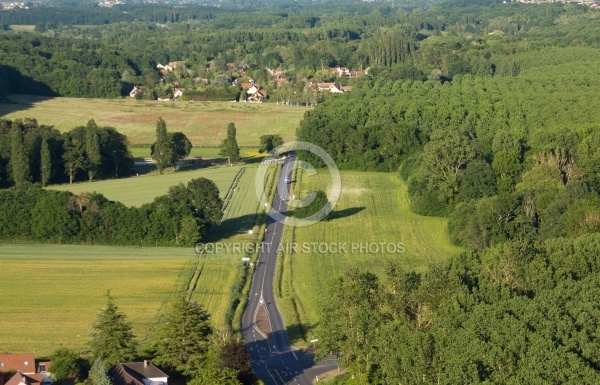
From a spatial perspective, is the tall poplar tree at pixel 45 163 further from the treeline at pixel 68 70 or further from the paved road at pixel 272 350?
the treeline at pixel 68 70

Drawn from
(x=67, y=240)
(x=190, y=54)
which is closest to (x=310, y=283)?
(x=67, y=240)

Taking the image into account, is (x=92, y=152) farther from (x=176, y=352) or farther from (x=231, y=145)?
(x=176, y=352)

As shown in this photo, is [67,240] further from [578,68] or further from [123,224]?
[578,68]

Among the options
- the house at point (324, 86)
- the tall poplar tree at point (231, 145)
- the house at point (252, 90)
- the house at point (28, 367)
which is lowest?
the house at point (252, 90)

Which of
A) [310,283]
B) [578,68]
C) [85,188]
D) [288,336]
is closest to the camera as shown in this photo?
[288,336]

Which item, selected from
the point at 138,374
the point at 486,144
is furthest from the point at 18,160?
the point at 138,374

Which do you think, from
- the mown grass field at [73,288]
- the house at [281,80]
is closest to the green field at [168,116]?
the house at [281,80]

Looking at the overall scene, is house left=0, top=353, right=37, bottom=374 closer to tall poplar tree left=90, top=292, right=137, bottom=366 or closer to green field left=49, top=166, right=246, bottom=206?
tall poplar tree left=90, top=292, right=137, bottom=366
